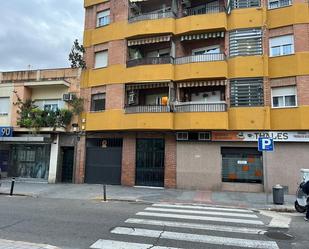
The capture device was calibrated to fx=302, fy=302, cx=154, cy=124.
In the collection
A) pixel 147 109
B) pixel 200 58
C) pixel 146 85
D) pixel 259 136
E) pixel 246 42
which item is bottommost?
pixel 259 136

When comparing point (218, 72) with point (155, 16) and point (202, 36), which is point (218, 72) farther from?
point (155, 16)

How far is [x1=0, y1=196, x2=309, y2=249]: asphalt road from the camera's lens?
7512 millimetres

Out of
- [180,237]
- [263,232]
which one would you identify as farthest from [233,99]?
[180,237]

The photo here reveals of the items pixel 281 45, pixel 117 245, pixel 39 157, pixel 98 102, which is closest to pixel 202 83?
pixel 281 45

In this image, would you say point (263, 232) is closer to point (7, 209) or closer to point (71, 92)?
point (7, 209)

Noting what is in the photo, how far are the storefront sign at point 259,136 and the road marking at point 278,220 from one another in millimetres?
6306

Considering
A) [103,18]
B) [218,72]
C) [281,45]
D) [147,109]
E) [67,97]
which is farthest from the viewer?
[103,18]

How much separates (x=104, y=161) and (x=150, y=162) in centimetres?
340

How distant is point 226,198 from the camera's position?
15.2m

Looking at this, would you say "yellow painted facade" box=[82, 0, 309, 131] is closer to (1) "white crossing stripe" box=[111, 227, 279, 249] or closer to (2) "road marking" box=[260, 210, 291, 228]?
(2) "road marking" box=[260, 210, 291, 228]

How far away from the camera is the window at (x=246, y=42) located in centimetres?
1825

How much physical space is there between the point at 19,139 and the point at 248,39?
1667cm

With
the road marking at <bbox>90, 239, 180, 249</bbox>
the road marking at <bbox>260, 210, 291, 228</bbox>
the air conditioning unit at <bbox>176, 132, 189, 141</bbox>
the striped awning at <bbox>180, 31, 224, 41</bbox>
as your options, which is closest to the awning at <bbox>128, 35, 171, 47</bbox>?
the striped awning at <bbox>180, 31, 224, 41</bbox>

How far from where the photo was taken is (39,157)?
22516 mm
